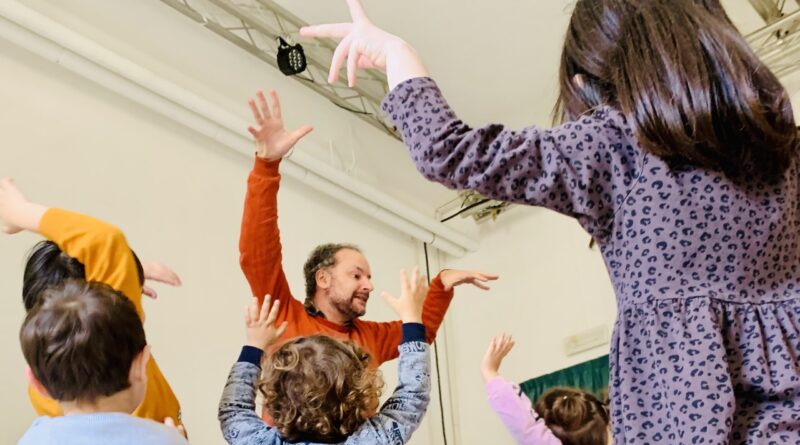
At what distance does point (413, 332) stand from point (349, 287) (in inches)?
35.5

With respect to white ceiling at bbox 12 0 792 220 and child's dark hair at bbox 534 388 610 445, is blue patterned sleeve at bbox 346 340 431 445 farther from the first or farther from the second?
white ceiling at bbox 12 0 792 220

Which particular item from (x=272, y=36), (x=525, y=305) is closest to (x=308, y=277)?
(x=272, y=36)

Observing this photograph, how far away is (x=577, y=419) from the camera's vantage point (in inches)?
90.7

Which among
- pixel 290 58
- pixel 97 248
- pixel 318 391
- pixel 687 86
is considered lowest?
pixel 318 391

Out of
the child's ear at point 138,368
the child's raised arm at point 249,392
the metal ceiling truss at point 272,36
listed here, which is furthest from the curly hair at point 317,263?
the child's ear at point 138,368

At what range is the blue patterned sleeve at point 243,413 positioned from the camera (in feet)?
5.43

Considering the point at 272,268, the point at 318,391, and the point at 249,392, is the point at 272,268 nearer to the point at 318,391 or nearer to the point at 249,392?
the point at 249,392

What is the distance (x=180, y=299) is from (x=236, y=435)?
6.07 feet

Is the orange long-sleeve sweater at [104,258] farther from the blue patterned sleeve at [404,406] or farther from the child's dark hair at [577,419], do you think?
the child's dark hair at [577,419]

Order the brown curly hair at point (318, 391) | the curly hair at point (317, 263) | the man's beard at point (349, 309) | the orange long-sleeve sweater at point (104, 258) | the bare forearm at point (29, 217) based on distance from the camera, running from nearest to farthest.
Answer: the brown curly hair at point (318, 391), the orange long-sleeve sweater at point (104, 258), the bare forearm at point (29, 217), the man's beard at point (349, 309), the curly hair at point (317, 263)

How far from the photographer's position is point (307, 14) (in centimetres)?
397

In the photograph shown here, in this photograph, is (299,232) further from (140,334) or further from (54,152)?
(140,334)

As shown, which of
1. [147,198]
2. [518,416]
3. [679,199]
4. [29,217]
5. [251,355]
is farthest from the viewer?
[147,198]

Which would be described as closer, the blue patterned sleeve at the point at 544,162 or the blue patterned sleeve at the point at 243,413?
the blue patterned sleeve at the point at 544,162
